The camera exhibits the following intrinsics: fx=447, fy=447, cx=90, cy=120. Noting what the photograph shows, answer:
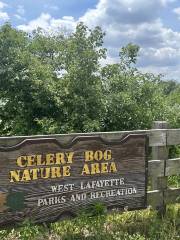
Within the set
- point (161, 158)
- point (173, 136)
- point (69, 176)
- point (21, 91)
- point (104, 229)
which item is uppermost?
point (21, 91)

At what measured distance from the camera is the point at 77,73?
391 inches

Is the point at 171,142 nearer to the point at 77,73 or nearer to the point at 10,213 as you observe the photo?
the point at 10,213

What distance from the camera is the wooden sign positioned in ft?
17.4

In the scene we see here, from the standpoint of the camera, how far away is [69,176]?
18.7 feet

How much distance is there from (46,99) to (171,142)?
3.96m

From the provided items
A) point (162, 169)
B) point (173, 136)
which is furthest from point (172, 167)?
point (173, 136)

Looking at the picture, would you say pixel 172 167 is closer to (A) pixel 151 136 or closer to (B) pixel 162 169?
(B) pixel 162 169

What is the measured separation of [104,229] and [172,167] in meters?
1.51

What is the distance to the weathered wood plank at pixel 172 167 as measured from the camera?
21.7 feet

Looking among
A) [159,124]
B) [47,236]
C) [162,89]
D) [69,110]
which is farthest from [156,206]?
[162,89]

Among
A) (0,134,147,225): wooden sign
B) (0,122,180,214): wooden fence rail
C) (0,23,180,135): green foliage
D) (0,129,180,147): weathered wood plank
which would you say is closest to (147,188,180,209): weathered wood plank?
(0,122,180,214): wooden fence rail

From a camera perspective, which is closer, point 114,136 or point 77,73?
point 114,136

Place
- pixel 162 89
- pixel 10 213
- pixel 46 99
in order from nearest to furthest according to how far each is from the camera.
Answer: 1. pixel 10 213
2. pixel 46 99
3. pixel 162 89

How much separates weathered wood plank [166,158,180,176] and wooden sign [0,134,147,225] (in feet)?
1.47
